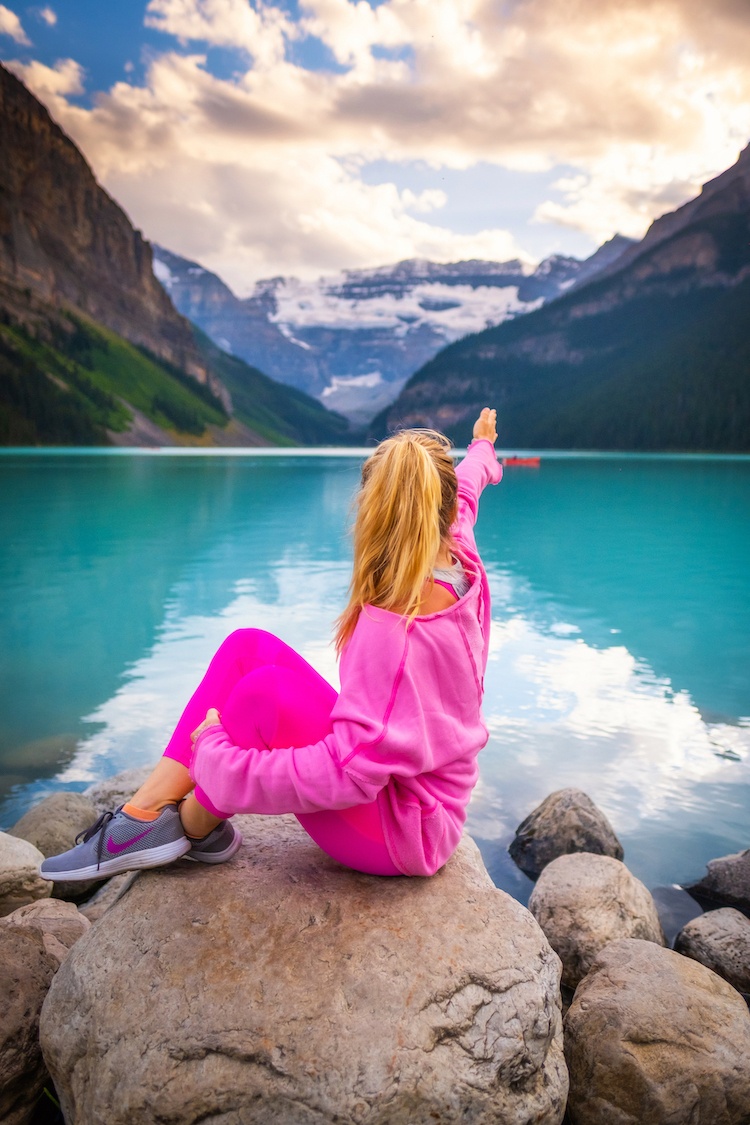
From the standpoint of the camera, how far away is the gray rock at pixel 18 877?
4340mm

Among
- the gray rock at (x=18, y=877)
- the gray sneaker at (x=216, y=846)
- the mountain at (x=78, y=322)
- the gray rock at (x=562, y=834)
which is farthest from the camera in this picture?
the mountain at (x=78, y=322)

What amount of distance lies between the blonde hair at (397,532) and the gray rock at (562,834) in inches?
140

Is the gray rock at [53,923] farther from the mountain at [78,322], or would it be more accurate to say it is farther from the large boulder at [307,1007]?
the mountain at [78,322]

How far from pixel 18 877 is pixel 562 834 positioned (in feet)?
11.8

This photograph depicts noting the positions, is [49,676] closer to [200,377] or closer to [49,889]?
[49,889]

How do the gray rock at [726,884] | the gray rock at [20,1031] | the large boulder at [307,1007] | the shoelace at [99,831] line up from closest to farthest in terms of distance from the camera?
the large boulder at [307,1007], the gray rock at [20,1031], the shoelace at [99,831], the gray rock at [726,884]

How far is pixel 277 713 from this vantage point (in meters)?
2.75

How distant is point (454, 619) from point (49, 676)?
9036 mm

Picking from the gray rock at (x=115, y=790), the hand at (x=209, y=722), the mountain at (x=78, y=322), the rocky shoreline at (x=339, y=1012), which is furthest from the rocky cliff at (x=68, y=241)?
the rocky shoreline at (x=339, y=1012)

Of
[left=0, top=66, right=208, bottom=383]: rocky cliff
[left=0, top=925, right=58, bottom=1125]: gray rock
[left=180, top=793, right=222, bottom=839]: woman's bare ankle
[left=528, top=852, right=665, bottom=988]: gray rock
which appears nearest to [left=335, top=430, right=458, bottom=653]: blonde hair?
[left=180, top=793, right=222, bottom=839]: woman's bare ankle

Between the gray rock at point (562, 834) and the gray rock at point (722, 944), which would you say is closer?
the gray rock at point (722, 944)

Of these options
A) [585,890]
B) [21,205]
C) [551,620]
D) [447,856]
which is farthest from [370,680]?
[21,205]

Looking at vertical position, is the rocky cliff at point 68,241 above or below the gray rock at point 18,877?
above

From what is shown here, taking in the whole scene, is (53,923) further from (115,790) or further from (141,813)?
(115,790)
